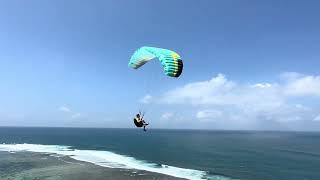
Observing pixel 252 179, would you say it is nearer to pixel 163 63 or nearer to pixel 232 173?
pixel 232 173

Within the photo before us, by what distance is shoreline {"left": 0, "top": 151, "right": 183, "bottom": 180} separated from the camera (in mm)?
45031

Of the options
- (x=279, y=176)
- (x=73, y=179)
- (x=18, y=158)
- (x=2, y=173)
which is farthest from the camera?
(x=18, y=158)

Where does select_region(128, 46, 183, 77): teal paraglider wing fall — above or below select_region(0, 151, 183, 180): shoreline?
above

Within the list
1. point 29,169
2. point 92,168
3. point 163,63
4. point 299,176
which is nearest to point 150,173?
point 92,168

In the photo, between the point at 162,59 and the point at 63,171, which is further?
the point at 63,171

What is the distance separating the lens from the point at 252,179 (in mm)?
49281

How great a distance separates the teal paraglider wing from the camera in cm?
2330

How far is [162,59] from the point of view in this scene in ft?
79.2

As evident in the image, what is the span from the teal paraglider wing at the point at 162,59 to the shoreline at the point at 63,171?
2186 centimetres

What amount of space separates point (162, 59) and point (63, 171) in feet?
102

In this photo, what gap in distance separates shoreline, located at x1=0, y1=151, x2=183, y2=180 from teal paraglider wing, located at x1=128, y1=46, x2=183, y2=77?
71.7 feet

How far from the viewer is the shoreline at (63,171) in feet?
148

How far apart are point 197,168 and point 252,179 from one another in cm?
1089

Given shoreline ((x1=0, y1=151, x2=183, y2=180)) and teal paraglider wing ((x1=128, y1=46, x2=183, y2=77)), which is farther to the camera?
shoreline ((x1=0, y1=151, x2=183, y2=180))
